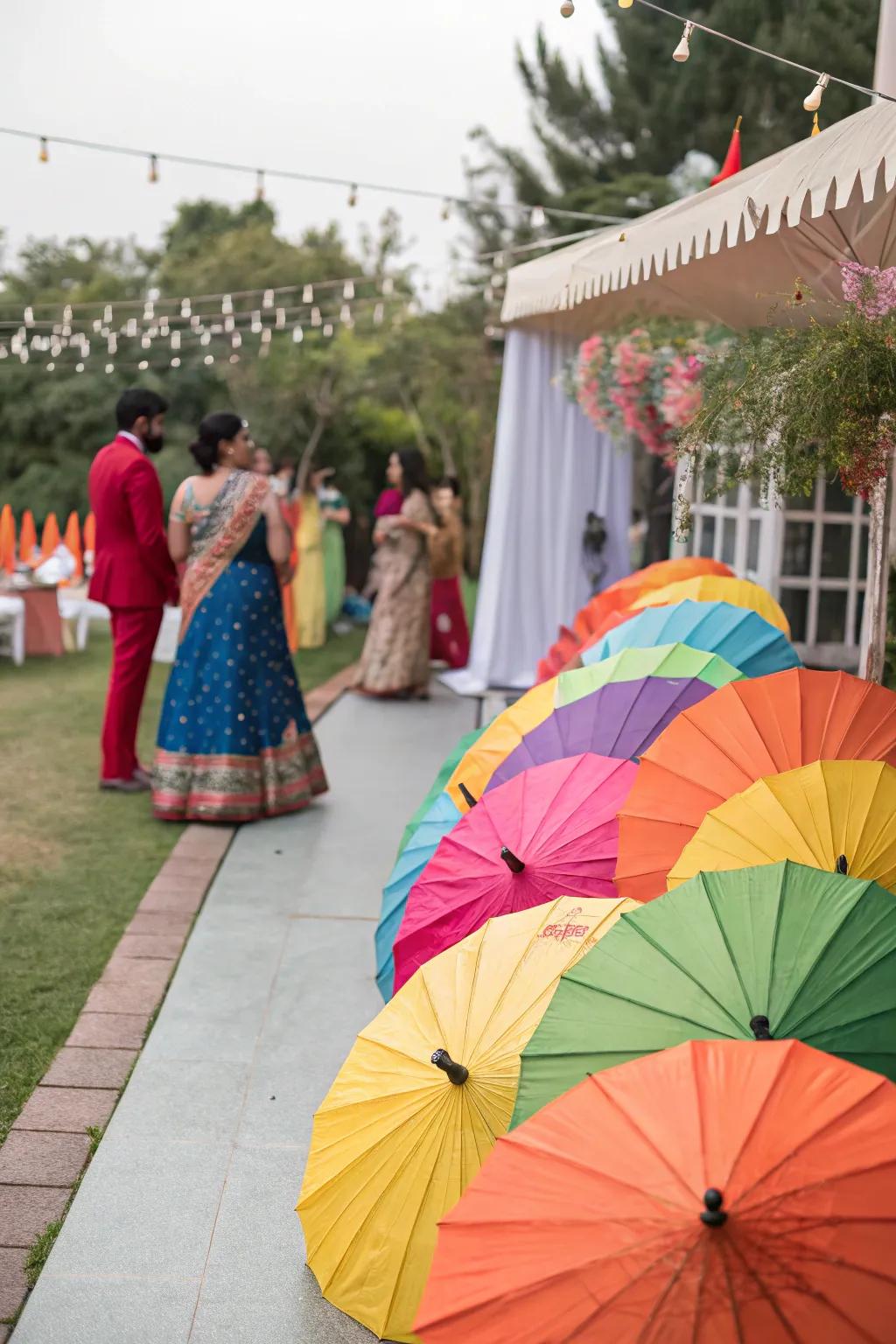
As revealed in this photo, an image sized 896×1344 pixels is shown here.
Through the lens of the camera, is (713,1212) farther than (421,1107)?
No

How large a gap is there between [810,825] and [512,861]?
2.06 ft

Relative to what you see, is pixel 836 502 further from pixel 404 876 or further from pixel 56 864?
pixel 404 876

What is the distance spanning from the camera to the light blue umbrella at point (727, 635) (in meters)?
4.11

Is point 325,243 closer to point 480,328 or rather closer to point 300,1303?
point 480,328

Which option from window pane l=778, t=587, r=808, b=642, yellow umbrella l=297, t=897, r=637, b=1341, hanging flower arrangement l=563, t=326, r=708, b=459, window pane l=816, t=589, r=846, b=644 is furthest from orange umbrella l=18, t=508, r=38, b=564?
yellow umbrella l=297, t=897, r=637, b=1341

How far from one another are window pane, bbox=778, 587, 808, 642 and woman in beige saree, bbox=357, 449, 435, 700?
271 cm

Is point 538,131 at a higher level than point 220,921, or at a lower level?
higher

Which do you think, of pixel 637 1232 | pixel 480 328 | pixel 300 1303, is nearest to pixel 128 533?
pixel 300 1303

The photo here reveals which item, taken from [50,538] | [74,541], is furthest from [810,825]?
[74,541]

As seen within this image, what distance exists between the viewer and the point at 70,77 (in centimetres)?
2097

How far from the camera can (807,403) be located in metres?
2.96

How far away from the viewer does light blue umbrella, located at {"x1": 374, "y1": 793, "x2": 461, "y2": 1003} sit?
334 centimetres

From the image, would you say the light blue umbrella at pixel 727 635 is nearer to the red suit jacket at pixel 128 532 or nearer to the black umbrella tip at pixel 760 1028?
the black umbrella tip at pixel 760 1028

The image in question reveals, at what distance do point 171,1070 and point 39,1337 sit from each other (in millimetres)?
1111
